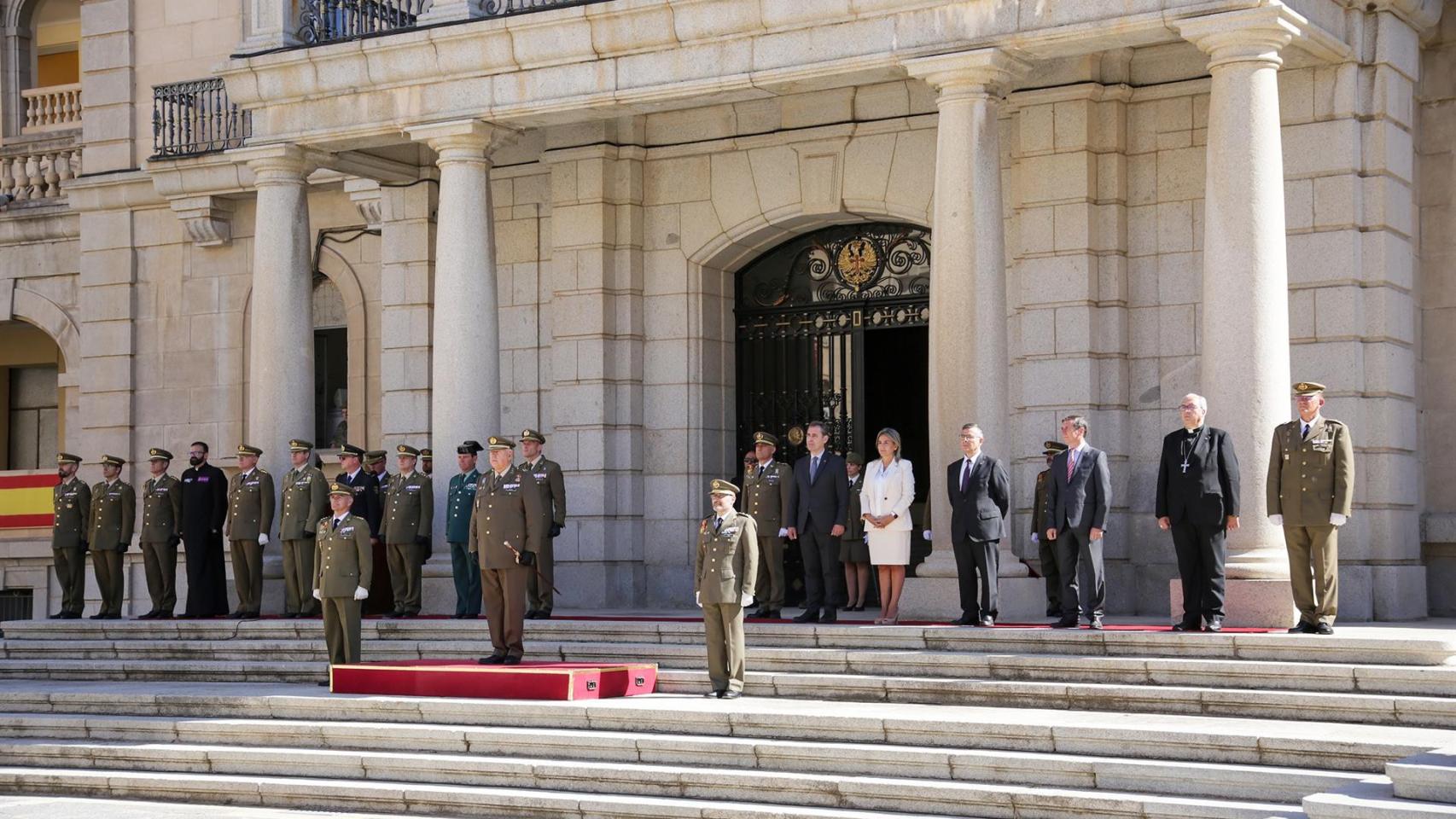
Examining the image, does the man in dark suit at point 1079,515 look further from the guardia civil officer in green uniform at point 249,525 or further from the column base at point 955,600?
the guardia civil officer in green uniform at point 249,525

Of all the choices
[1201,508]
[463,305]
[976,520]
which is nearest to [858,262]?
[463,305]

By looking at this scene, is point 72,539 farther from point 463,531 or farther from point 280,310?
point 463,531

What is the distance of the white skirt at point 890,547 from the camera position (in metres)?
15.8

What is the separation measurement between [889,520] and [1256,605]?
9.59ft

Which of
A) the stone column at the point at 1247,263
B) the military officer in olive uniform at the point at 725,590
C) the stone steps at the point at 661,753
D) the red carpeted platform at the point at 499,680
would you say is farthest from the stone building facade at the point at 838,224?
the stone steps at the point at 661,753

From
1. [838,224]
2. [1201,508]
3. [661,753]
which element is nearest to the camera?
[661,753]

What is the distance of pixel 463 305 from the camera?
18422 millimetres

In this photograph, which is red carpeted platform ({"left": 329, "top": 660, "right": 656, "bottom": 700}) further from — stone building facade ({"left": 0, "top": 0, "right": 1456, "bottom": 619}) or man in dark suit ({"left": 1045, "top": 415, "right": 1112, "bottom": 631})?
man in dark suit ({"left": 1045, "top": 415, "right": 1112, "bottom": 631})

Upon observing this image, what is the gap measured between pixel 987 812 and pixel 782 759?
157 cm

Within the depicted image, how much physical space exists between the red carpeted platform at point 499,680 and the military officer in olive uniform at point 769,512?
2.05 m

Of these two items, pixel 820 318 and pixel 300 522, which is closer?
pixel 300 522

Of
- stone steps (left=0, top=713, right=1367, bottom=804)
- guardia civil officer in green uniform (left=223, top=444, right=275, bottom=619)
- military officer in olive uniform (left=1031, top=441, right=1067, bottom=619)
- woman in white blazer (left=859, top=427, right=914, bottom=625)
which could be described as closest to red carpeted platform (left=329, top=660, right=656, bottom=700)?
stone steps (left=0, top=713, right=1367, bottom=804)

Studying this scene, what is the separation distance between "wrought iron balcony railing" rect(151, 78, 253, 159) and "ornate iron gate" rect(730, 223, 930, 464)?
23.4 feet

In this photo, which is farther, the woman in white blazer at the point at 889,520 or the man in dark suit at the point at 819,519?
the man in dark suit at the point at 819,519
